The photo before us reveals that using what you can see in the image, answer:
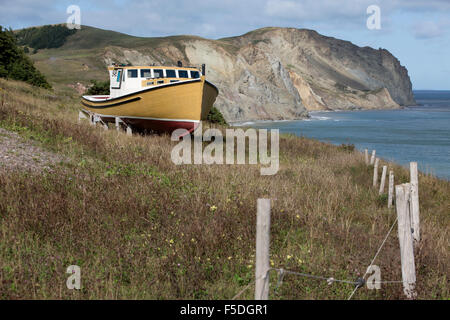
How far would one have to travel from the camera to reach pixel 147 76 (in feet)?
66.0

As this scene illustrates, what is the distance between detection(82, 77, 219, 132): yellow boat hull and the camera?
1819 centimetres

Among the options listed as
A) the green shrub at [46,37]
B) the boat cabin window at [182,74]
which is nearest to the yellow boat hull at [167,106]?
the boat cabin window at [182,74]

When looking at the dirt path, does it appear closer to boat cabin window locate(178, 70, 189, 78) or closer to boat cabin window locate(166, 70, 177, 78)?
boat cabin window locate(166, 70, 177, 78)

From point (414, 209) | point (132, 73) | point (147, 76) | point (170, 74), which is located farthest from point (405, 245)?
point (132, 73)

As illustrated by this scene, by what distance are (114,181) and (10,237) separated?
306cm

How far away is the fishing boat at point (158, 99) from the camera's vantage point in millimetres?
18250

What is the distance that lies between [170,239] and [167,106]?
12.9 metres

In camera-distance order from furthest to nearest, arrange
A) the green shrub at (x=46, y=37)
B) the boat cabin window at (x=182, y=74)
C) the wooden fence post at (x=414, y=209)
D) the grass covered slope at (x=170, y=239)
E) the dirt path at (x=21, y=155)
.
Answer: the green shrub at (x=46, y=37) → the boat cabin window at (x=182, y=74) → the dirt path at (x=21, y=155) → the wooden fence post at (x=414, y=209) → the grass covered slope at (x=170, y=239)

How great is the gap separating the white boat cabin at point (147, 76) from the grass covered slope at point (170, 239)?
33.1ft

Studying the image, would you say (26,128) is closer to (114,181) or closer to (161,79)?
(114,181)

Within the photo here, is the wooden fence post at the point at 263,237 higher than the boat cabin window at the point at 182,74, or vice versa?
the boat cabin window at the point at 182,74

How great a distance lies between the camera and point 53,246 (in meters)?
6.05

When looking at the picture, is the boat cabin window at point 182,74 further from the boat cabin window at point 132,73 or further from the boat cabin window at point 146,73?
the boat cabin window at point 132,73
